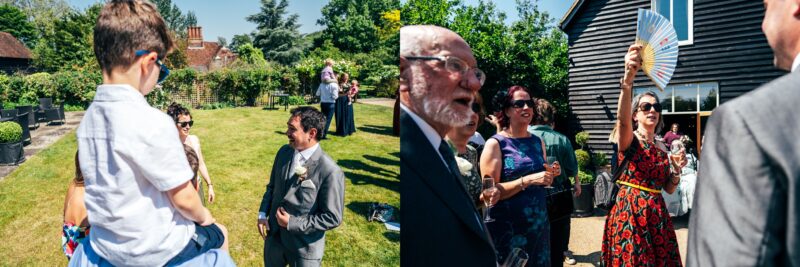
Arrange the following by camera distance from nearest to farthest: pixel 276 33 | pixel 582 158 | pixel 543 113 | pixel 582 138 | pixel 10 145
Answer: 1. pixel 276 33
2. pixel 543 113
3. pixel 10 145
4. pixel 582 158
5. pixel 582 138

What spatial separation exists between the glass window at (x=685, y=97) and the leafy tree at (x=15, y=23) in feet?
207

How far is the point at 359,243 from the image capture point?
5.64 m

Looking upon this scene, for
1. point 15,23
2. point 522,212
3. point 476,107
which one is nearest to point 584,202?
point 522,212

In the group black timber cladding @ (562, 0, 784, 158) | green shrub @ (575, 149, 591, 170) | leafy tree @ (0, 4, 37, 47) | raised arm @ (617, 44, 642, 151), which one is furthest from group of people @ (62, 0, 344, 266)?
leafy tree @ (0, 4, 37, 47)

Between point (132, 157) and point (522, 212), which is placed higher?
point (132, 157)

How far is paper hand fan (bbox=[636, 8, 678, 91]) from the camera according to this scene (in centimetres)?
254

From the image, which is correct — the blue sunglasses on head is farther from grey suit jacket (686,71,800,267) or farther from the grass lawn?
the grass lawn

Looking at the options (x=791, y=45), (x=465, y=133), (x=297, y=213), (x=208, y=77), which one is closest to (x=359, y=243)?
(x=297, y=213)

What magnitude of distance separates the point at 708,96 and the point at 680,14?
82.2 inches

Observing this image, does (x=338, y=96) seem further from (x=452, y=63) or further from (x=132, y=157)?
(x=452, y=63)

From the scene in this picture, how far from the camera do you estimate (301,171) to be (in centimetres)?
314

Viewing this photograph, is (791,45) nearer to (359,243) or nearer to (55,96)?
(359,243)

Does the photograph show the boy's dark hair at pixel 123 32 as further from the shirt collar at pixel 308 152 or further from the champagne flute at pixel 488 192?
the shirt collar at pixel 308 152

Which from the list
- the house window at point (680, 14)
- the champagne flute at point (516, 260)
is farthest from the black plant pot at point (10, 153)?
the house window at point (680, 14)
